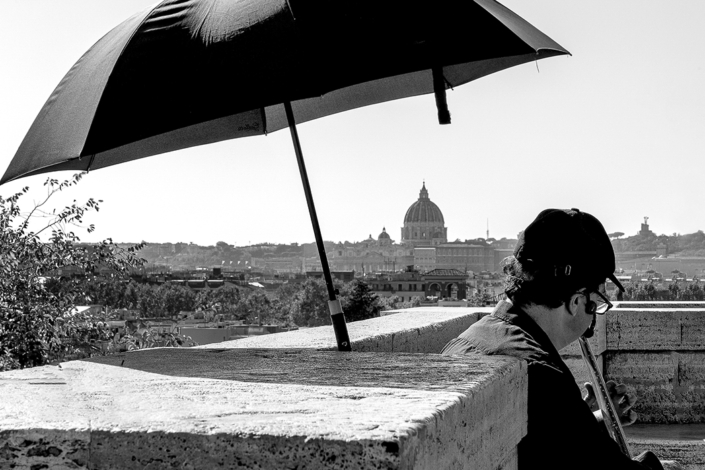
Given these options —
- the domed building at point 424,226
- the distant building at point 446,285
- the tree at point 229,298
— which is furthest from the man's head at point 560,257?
the domed building at point 424,226

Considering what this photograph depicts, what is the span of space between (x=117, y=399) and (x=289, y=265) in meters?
182

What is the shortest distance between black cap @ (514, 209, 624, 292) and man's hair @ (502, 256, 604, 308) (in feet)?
0.04

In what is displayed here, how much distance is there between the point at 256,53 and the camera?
1706 mm

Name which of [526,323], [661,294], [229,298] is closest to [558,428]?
[526,323]

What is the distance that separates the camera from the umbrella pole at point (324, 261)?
1984 millimetres

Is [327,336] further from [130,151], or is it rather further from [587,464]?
[587,464]

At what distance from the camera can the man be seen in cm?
145

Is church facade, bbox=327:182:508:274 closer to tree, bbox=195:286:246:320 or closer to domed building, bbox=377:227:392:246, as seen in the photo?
domed building, bbox=377:227:392:246

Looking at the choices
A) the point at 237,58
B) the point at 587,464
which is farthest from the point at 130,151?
the point at 587,464

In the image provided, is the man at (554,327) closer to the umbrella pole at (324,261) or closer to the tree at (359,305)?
the umbrella pole at (324,261)

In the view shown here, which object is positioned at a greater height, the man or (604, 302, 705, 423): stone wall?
the man

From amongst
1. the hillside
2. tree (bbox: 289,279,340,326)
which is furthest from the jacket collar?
the hillside

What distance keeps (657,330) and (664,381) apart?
0.23m

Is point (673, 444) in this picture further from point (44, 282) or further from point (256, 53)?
point (44, 282)
